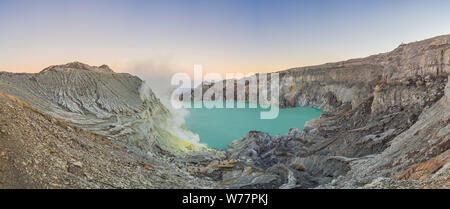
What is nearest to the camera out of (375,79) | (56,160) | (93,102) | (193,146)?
(56,160)

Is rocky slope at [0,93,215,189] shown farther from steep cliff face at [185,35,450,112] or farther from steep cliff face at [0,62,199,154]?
steep cliff face at [185,35,450,112]

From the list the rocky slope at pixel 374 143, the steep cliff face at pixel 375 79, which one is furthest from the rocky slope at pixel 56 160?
the steep cliff face at pixel 375 79

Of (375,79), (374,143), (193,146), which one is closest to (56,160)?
(193,146)

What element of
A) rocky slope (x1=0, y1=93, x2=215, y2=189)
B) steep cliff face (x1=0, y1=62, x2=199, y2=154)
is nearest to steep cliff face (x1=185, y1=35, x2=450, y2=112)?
rocky slope (x1=0, y1=93, x2=215, y2=189)

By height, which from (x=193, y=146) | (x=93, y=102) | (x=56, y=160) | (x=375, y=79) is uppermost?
(x=375, y=79)

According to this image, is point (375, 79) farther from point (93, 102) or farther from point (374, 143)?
point (93, 102)

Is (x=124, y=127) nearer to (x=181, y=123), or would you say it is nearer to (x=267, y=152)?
(x=267, y=152)
